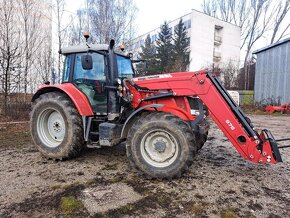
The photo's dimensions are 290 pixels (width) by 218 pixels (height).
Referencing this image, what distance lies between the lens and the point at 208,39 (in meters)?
35.7

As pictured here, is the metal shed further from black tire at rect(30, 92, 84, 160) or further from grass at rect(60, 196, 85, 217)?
grass at rect(60, 196, 85, 217)

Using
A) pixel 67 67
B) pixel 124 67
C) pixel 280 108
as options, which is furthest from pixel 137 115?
pixel 280 108

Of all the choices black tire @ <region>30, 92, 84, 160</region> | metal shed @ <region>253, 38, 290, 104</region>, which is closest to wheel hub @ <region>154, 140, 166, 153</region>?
black tire @ <region>30, 92, 84, 160</region>

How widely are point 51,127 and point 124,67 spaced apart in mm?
1922

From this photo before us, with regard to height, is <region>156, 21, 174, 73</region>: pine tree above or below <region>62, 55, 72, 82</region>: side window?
above

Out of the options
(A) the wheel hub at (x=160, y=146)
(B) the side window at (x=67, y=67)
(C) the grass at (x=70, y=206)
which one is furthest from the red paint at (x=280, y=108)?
(C) the grass at (x=70, y=206)

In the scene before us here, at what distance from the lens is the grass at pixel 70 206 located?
2.88 metres

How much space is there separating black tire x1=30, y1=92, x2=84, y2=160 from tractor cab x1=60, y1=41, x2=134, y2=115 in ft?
1.29

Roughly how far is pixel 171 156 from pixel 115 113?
1.31 m

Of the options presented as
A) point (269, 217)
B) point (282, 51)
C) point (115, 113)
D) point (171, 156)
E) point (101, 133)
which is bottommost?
point (269, 217)

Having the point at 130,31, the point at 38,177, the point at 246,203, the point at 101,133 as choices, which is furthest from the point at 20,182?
the point at 130,31

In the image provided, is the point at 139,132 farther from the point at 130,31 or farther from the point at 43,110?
the point at 130,31

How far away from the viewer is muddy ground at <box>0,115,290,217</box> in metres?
2.96

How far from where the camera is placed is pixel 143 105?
14.5ft
